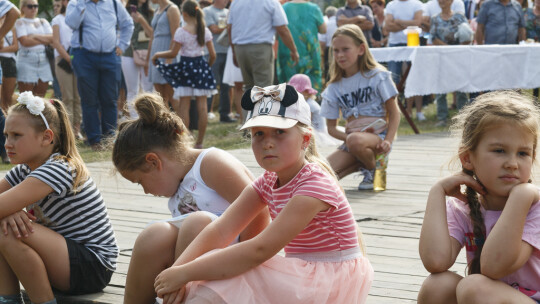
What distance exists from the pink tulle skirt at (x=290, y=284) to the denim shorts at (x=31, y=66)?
26.3 feet

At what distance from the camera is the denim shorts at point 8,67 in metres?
9.28

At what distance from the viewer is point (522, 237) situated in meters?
2.17

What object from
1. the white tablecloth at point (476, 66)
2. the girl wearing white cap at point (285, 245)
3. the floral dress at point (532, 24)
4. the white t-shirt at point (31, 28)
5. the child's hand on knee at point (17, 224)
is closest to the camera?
the girl wearing white cap at point (285, 245)

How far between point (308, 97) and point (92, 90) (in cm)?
216

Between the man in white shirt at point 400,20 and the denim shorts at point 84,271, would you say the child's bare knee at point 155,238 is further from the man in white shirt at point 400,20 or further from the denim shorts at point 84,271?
the man in white shirt at point 400,20

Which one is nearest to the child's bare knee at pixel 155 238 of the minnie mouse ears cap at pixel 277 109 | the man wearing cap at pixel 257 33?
the minnie mouse ears cap at pixel 277 109

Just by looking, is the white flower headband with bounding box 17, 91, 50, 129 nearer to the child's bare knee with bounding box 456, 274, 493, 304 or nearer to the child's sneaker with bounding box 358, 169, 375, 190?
the child's bare knee with bounding box 456, 274, 493, 304

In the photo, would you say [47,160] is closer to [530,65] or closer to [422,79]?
[422,79]

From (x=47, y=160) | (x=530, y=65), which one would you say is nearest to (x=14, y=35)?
(x=530, y=65)

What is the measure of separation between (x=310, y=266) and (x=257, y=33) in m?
6.19

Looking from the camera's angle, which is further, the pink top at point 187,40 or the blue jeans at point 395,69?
the blue jeans at point 395,69

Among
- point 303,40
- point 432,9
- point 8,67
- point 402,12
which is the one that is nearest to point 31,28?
point 8,67

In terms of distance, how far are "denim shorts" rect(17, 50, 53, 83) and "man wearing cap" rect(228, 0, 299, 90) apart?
2.72 m

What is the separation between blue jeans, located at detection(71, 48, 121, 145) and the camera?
7.99 m
